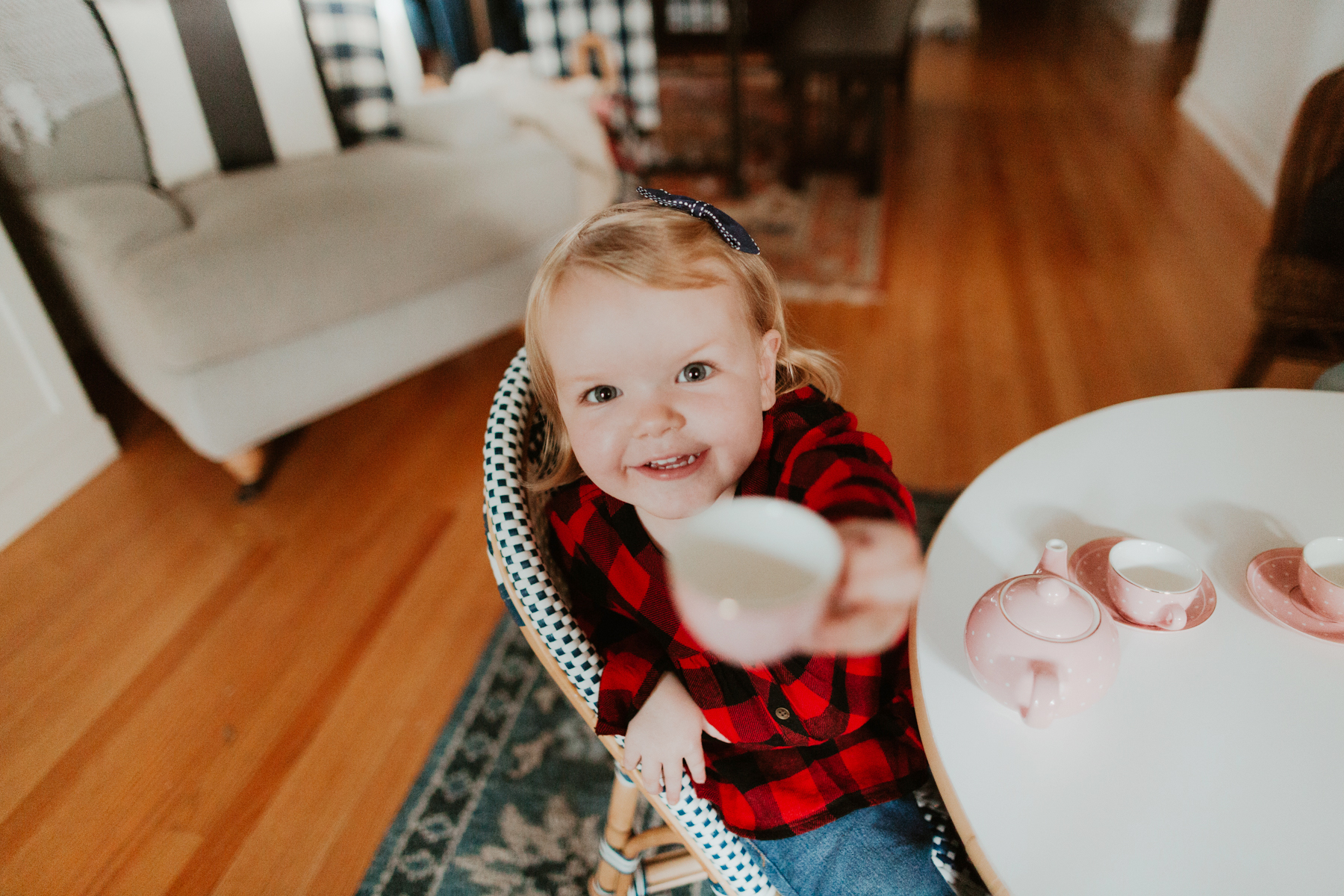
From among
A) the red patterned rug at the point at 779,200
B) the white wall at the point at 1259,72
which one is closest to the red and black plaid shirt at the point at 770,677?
the red patterned rug at the point at 779,200

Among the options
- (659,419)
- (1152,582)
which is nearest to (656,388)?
(659,419)

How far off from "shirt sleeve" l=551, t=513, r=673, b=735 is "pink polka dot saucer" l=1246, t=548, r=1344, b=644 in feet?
1.37

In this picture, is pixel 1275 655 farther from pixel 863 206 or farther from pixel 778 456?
pixel 863 206

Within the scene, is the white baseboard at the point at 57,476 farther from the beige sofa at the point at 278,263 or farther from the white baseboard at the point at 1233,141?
the white baseboard at the point at 1233,141

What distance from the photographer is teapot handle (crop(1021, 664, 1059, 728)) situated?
0.43 m

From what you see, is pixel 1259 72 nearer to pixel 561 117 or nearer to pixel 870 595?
pixel 561 117

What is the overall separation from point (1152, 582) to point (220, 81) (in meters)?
1.95

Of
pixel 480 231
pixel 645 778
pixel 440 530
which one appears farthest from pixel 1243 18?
pixel 645 778

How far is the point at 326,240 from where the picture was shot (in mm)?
1438

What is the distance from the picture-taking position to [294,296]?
141cm

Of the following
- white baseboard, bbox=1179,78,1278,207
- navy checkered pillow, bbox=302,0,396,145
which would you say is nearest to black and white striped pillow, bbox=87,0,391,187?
navy checkered pillow, bbox=302,0,396,145

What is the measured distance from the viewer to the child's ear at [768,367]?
608 millimetres

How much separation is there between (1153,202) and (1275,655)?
270 cm

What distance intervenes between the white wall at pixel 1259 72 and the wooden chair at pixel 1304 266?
1.15m
